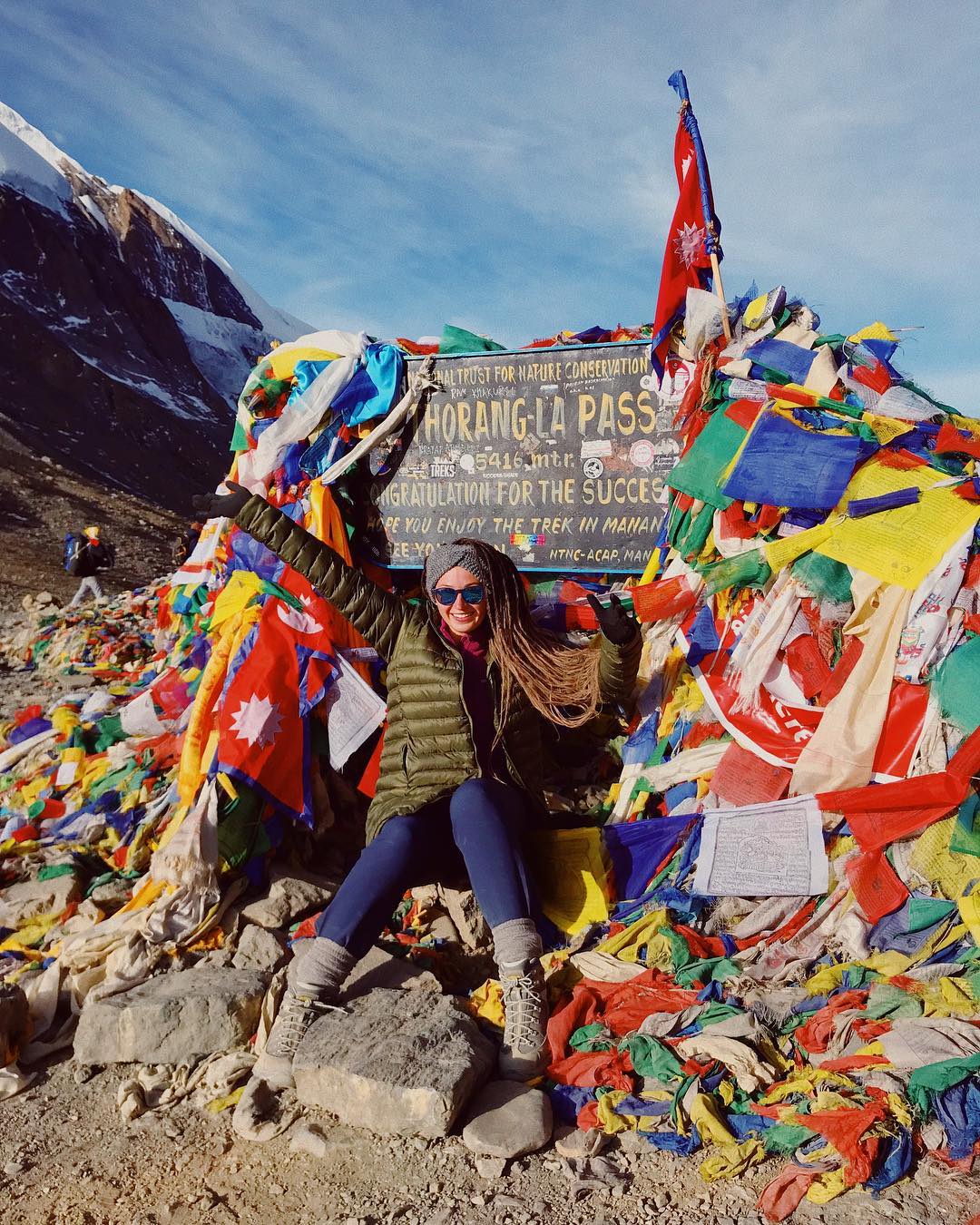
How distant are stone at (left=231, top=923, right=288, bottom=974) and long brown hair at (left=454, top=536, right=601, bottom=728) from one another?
1232 millimetres

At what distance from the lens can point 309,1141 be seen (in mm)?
2738

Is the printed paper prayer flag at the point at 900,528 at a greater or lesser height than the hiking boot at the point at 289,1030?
greater

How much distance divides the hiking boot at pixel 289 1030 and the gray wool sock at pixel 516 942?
21.4 inches

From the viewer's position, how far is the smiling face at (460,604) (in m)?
3.79

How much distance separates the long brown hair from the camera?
3773 mm

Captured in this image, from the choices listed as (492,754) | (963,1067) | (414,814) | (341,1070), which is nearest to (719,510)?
(492,754)

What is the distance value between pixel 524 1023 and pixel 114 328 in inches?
1891

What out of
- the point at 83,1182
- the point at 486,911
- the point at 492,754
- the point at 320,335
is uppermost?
the point at 320,335

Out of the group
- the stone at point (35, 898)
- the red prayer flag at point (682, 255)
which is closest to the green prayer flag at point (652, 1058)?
the stone at point (35, 898)

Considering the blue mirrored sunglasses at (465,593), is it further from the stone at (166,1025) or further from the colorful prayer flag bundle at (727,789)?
the stone at (166,1025)

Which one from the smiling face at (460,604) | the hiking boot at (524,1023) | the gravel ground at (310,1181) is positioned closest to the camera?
the gravel ground at (310,1181)

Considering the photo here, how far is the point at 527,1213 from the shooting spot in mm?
2439

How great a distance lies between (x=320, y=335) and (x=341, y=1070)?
357cm

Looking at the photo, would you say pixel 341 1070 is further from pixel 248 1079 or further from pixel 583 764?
pixel 583 764
